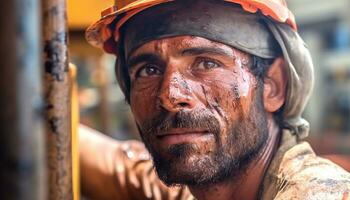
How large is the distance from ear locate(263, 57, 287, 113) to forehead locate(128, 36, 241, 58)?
0.48 feet

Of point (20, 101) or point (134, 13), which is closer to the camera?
point (20, 101)

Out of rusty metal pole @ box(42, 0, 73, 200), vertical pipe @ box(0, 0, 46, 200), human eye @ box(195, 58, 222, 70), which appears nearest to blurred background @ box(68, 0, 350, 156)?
human eye @ box(195, 58, 222, 70)

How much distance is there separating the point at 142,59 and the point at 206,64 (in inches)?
7.0

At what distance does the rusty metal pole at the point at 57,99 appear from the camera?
3.82 ft

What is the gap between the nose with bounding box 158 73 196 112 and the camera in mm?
1480

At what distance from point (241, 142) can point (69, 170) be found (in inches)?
20.6

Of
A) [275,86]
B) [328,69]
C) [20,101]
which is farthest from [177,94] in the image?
[328,69]

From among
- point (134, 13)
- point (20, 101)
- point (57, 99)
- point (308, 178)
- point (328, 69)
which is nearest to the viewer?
point (20, 101)

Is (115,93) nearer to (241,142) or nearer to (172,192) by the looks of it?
(172,192)

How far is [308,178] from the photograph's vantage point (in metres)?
1.45

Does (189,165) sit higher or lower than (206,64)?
lower

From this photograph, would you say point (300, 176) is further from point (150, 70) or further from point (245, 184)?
point (150, 70)

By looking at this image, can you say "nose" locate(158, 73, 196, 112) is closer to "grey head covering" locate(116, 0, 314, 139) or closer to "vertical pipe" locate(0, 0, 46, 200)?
"grey head covering" locate(116, 0, 314, 139)

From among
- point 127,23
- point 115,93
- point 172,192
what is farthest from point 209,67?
point 115,93
